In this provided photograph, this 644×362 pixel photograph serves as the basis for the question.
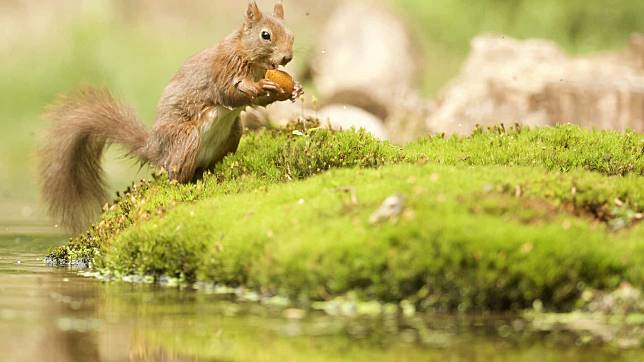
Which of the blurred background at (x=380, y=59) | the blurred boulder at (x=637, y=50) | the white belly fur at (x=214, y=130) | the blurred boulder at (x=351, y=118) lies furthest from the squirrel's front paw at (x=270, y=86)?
the blurred boulder at (x=637, y=50)

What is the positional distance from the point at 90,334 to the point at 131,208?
11.6ft

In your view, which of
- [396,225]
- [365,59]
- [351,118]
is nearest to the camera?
[396,225]

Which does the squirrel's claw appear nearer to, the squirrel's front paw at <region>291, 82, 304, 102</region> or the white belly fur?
the squirrel's front paw at <region>291, 82, 304, 102</region>

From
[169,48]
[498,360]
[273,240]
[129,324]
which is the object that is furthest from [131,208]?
[169,48]

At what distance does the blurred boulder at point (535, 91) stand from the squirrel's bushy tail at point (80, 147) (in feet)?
25.0

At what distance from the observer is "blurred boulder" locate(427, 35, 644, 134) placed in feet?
56.0

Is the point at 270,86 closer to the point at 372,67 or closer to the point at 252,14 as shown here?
the point at 252,14

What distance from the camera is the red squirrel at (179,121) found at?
9.80 metres

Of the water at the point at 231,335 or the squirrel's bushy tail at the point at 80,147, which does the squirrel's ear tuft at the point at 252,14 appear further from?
the water at the point at 231,335

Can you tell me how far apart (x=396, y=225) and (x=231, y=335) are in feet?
4.43

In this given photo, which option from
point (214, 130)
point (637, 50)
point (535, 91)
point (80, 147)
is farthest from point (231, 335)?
point (637, 50)

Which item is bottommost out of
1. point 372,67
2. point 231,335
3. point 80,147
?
point 231,335

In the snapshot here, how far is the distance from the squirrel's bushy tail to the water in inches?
120

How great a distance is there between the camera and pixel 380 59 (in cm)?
2259
